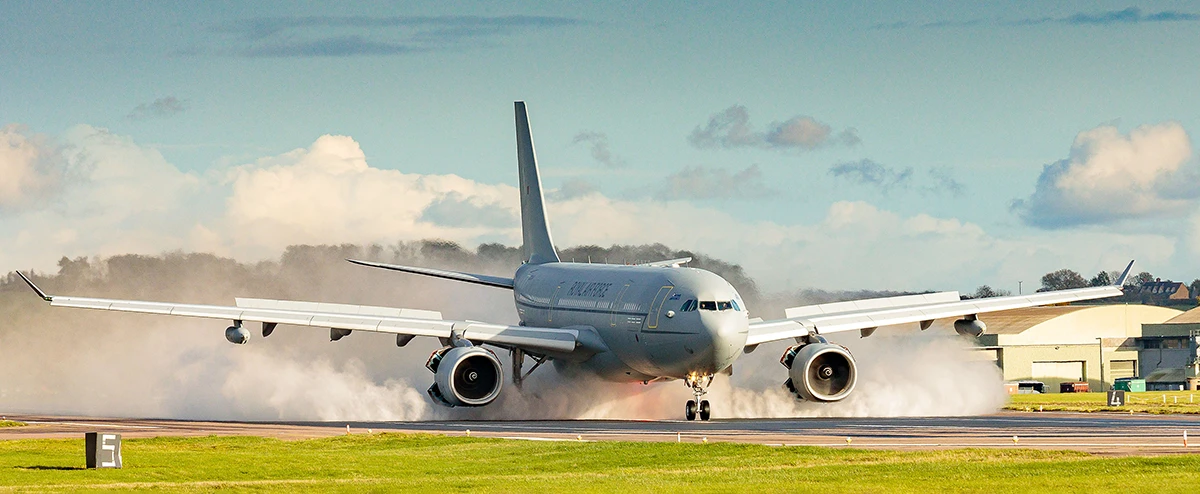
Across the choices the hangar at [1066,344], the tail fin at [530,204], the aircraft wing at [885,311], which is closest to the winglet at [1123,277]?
the aircraft wing at [885,311]

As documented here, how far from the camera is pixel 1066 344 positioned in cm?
13600

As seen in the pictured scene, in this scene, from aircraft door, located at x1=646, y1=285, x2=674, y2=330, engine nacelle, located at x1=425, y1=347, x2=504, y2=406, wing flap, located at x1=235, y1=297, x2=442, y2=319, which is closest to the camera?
aircraft door, located at x1=646, y1=285, x2=674, y2=330

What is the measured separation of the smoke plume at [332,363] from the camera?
63312 mm

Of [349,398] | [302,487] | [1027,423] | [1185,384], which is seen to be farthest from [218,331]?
[1185,384]

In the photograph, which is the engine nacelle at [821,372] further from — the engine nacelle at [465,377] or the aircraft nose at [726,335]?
the engine nacelle at [465,377]

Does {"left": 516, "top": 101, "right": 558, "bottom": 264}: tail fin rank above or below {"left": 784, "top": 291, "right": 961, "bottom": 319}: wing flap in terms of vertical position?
above

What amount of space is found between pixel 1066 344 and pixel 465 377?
8752 centimetres

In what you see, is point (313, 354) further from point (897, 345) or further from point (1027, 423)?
point (1027, 423)

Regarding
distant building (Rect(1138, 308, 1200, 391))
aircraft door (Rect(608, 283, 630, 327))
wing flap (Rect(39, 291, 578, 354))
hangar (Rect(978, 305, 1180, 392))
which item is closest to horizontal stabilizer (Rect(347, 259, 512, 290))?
wing flap (Rect(39, 291, 578, 354))

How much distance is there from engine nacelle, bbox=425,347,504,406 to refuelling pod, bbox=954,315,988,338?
1982cm

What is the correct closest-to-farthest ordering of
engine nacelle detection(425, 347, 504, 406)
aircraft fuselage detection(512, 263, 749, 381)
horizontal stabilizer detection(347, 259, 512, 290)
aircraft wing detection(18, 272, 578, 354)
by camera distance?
aircraft fuselage detection(512, 263, 749, 381) < engine nacelle detection(425, 347, 504, 406) < aircraft wing detection(18, 272, 578, 354) < horizontal stabilizer detection(347, 259, 512, 290)

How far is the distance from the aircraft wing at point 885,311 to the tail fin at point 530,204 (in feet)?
51.1

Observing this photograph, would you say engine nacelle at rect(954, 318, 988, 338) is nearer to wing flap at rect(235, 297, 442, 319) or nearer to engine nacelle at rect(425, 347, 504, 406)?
engine nacelle at rect(425, 347, 504, 406)

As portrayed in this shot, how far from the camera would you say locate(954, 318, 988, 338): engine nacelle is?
6694 cm
